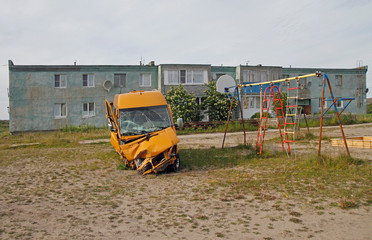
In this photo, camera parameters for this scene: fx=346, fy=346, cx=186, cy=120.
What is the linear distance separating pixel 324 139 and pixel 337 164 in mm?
8520

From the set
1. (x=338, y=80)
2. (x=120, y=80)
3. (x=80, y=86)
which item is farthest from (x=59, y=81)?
(x=338, y=80)

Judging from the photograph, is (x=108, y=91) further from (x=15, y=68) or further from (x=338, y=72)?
(x=338, y=72)

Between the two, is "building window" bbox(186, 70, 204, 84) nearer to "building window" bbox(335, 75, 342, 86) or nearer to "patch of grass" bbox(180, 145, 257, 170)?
"building window" bbox(335, 75, 342, 86)

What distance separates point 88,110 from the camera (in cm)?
3497

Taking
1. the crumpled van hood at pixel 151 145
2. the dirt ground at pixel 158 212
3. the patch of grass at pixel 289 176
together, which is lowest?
the dirt ground at pixel 158 212

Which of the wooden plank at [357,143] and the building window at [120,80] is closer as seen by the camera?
the wooden plank at [357,143]

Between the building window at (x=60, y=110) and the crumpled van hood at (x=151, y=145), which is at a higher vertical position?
the building window at (x=60, y=110)

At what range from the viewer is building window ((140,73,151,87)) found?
120ft

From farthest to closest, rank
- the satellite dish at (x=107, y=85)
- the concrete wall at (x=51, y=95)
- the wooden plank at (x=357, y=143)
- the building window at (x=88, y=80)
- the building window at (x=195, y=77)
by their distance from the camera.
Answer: the building window at (x=195, y=77), the building window at (x=88, y=80), the satellite dish at (x=107, y=85), the concrete wall at (x=51, y=95), the wooden plank at (x=357, y=143)

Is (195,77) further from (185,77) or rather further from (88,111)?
(88,111)

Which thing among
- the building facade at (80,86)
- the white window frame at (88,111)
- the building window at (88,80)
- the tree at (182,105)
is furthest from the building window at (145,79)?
the white window frame at (88,111)

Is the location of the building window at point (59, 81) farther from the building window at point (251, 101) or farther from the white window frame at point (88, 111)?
the building window at point (251, 101)

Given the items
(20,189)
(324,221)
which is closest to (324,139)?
(324,221)

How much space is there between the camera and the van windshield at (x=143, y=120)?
11492 mm
